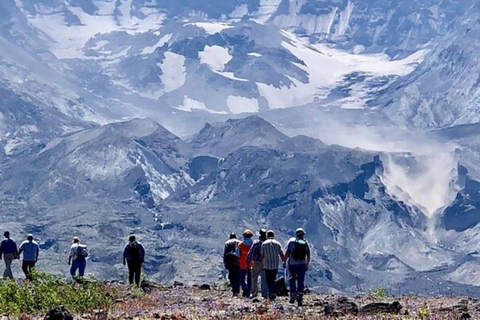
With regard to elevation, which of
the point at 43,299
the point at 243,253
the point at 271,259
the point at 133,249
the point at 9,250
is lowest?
the point at 43,299

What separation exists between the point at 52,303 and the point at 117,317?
3.96 meters

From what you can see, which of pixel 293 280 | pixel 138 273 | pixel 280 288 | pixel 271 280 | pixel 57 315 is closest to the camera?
pixel 57 315

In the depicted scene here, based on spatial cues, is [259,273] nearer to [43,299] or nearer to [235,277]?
[235,277]

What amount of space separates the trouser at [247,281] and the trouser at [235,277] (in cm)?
18

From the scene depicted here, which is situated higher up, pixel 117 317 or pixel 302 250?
pixel 302 250

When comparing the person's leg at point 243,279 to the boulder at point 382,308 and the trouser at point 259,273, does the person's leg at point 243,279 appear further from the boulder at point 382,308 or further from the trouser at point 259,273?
the boulder at point 382,308

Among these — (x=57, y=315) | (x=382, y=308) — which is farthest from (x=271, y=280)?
(x=57, y=315)

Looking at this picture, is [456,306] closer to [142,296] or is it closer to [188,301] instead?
[188,301]

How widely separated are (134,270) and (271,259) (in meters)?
11.2

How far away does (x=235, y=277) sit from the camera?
1924 inches

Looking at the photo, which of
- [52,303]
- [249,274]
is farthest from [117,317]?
[249,274]

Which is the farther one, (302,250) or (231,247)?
(231,247)

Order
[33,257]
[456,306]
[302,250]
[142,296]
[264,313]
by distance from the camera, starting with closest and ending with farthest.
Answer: [264,313], [456,306], [302,250], [142,296], [33,257]

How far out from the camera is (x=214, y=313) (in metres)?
34.9
